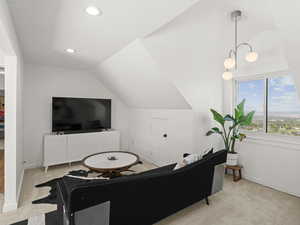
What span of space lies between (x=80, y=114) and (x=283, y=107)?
4.39 metres

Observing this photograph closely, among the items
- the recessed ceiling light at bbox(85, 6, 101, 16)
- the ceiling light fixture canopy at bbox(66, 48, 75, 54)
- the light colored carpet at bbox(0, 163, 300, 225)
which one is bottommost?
the light colored carpet at bbox(0, 163, 300, 225)

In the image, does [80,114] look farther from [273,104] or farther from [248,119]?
[273,104]

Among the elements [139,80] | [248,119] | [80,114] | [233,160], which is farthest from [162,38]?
[80,114]

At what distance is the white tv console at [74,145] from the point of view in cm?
365

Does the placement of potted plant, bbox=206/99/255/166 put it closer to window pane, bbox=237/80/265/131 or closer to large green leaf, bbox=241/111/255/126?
large green leaf, bbox=241/111/255/126

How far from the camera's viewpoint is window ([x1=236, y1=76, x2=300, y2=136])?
289 cm

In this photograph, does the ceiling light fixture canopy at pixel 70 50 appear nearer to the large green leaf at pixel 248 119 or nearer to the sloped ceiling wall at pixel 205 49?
the sloped ceiling wall at pixel 205 49

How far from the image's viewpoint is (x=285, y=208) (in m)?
2.37

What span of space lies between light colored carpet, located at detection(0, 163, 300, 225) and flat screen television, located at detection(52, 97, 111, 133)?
145cm

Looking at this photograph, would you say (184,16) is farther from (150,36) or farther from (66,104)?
(66,104)

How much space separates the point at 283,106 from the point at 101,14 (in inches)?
132

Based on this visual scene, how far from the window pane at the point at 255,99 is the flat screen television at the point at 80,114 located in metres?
3.40

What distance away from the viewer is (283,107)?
9.87ft

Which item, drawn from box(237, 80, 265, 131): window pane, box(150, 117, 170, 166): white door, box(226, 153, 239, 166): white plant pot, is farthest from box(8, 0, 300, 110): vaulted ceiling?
box(226, 153, 239, 166): white plant pot
